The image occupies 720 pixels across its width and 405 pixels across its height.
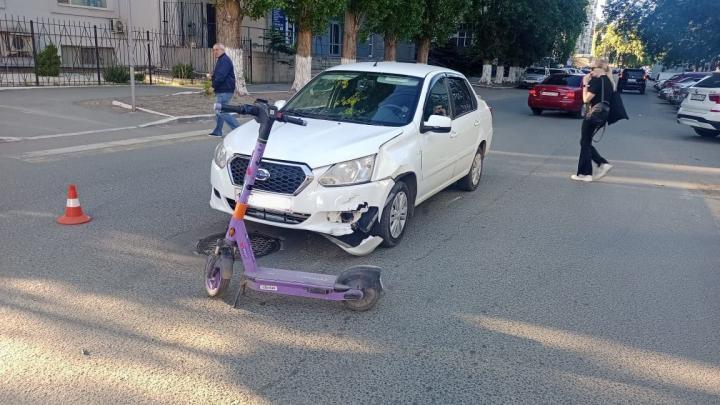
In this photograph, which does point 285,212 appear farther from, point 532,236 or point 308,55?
point 308,55

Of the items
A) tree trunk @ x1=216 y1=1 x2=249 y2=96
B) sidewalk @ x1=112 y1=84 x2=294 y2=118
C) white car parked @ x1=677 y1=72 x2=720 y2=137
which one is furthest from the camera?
tree trunk @ x1=216 y1=1 x2=249 y2=96

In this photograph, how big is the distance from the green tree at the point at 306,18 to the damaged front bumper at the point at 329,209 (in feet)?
49.3

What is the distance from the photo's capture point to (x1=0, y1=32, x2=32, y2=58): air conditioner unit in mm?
22125

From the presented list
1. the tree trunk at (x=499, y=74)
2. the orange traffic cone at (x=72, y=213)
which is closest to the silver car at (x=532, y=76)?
the tree trunk at (x=499, y=74)

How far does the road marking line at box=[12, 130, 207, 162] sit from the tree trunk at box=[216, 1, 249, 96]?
629 cm

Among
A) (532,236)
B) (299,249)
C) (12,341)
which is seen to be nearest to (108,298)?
(12,341)

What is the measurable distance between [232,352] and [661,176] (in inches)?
362

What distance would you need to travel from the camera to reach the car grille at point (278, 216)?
5.01 meters

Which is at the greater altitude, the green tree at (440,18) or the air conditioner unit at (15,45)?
the green tree at (440,18)

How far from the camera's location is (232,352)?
3684 millimetres

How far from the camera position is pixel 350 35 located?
24109 mm

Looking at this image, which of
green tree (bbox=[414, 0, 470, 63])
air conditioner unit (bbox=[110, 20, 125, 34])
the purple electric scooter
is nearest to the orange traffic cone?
the purple electric scooter

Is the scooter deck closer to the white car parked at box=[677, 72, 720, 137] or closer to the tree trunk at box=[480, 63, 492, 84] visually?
the white car parked at box=[677, 72, 720, 137]

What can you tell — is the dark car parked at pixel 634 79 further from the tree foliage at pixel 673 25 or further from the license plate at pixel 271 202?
the license plate at pixel 271 202
